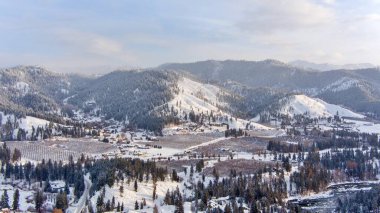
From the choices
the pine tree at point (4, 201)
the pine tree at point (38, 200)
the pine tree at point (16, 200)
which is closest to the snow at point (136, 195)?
the pine tree at point (38, 200)

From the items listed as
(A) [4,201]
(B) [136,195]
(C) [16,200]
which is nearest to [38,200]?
(C) [16,200]

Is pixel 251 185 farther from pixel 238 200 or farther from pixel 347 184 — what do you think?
pixel 347 184

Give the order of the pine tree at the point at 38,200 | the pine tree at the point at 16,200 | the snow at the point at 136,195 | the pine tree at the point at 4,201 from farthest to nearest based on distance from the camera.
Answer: the pine tree at the point at 38,200 < the pine tree at the point at 16,200 < the pine tree at the point at 4,201 < the snow at the point at 136,195

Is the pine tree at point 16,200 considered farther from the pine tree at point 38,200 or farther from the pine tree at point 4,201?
the pine tree at point 38,200

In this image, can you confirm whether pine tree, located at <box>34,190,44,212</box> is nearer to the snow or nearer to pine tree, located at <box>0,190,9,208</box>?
pine tree, located at <box>0,190,9,208</box>

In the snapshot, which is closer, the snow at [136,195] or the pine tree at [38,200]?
the snow at [136,195]

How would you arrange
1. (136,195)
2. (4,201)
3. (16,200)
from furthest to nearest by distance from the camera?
(136,195)
(16,200)
(4,201)

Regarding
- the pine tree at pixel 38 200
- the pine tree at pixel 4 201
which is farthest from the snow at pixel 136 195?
the pine tree at pixel 4 201

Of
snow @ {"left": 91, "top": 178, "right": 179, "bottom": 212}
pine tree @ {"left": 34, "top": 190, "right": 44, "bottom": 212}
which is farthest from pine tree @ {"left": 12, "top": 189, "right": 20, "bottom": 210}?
snow @ {"left": 91, "top": 178, "right": 179, "bottom": 212}

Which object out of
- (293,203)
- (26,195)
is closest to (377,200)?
(293,203)

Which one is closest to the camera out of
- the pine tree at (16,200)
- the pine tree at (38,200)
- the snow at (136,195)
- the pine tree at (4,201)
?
the snow at (136,195)

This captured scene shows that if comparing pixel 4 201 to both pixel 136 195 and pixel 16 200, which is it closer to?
pixel 16 200
